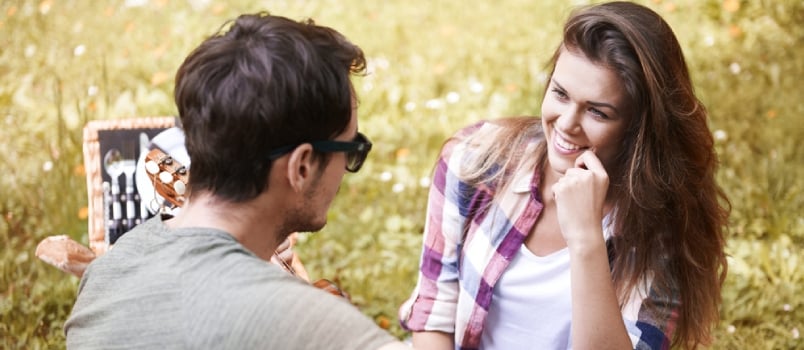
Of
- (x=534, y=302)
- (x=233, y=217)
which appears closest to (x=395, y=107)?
(x=534, y=302)

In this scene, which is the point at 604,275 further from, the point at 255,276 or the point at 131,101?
the point at 131,101

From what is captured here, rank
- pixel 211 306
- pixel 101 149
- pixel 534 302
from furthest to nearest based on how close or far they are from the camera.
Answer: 1. pixel 101 149
2. pixel 534 302
3. pixel 211 306

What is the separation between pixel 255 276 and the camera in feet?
5.33

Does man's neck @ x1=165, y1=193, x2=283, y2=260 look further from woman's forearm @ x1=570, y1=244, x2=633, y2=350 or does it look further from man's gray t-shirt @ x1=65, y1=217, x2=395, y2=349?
woman's forearm @ x1=570, y1=244, x2=633, y2=350

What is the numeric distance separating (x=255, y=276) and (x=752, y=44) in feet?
13.6

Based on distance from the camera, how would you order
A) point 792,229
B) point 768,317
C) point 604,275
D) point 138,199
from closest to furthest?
point 604,275 → point 138,199 → point 768,317 → point 792,229

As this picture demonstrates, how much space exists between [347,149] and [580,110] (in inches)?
30.0

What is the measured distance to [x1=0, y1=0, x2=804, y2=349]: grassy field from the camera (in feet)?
12.3

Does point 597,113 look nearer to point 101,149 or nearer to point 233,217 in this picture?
point 233,217

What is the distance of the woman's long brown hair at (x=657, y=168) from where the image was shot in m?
2.38

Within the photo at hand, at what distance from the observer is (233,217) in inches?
69.9

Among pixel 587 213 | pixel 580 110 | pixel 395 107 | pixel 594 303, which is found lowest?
pixel 395 107

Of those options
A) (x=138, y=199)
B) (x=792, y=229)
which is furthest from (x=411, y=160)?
(x=138, y=199)

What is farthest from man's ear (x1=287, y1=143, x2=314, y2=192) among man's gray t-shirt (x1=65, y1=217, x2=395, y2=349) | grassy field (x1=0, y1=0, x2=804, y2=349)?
grassy field (x1=0, y1=0, x2=804, y2=349)
